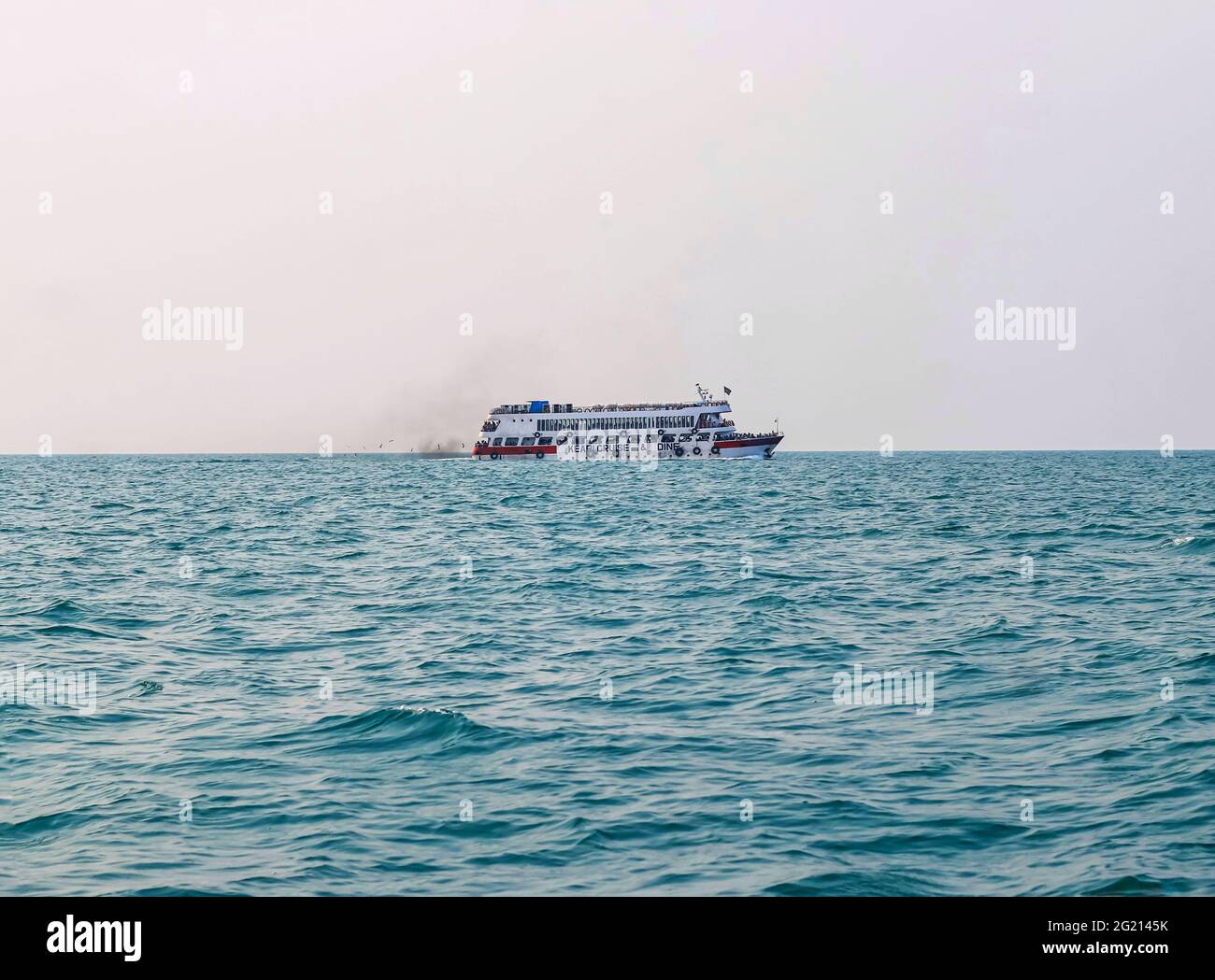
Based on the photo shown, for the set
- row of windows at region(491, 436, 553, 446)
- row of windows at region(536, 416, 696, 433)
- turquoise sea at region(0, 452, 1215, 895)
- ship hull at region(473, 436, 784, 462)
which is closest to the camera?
turquoise sea at region(0, 452, 1215, 895)

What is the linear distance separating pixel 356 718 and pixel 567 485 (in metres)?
80.6

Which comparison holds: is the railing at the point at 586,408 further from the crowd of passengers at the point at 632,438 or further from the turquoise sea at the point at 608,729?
the turquoise sea at the point at 608,729

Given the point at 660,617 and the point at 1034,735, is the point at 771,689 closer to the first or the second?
the point at 1034,735

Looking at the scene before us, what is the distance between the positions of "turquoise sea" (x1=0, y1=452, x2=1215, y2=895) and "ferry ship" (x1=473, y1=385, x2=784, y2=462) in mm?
124712

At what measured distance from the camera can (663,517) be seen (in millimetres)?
56969

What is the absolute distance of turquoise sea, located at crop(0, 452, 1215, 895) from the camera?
10.1 meters

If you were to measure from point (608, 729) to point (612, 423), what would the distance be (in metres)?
153

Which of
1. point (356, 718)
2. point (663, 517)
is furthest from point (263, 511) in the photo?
point (356, 718)

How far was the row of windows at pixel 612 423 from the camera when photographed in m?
162
